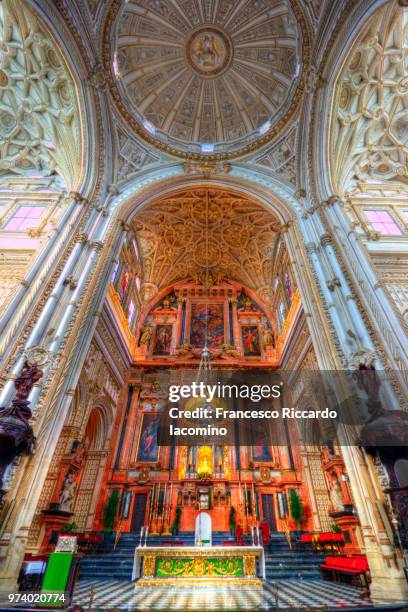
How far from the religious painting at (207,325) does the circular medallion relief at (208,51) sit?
43.4 ft

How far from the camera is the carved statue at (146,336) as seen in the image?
17.3m

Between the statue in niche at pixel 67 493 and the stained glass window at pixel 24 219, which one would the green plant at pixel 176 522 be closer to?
the statue in niche at pixel 67 493

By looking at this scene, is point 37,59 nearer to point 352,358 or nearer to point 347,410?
point 352,358

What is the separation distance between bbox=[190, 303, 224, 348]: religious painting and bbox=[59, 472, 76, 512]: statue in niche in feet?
31.9

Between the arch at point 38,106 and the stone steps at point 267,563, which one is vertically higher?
the arch at point 38,106

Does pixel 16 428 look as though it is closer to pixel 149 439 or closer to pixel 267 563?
pixel 267 563

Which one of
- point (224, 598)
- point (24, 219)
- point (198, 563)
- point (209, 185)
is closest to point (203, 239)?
point (209, 185)

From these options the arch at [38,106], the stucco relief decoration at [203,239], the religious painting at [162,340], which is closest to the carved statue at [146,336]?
the religious painting at [162,340]

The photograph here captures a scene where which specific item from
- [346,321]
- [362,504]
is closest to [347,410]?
[362,504]

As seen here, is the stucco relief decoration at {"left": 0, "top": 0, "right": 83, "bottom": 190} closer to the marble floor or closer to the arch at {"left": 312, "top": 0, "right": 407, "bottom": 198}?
the arch at {"left": 312, "top": 0, "right": 407, "bottom": 198}

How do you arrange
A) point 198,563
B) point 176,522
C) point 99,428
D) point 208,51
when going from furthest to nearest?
point 208,51
point 99,428
point 176,522
point 198,563

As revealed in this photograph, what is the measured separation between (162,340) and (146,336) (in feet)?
3.52

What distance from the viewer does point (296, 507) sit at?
11.8 metres

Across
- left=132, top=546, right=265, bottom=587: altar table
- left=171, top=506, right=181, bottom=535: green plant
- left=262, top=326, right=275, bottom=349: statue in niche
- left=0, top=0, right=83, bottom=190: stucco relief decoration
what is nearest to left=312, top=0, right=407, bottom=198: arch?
left=262, top=326, right=275, bottom=349: statue in niche
